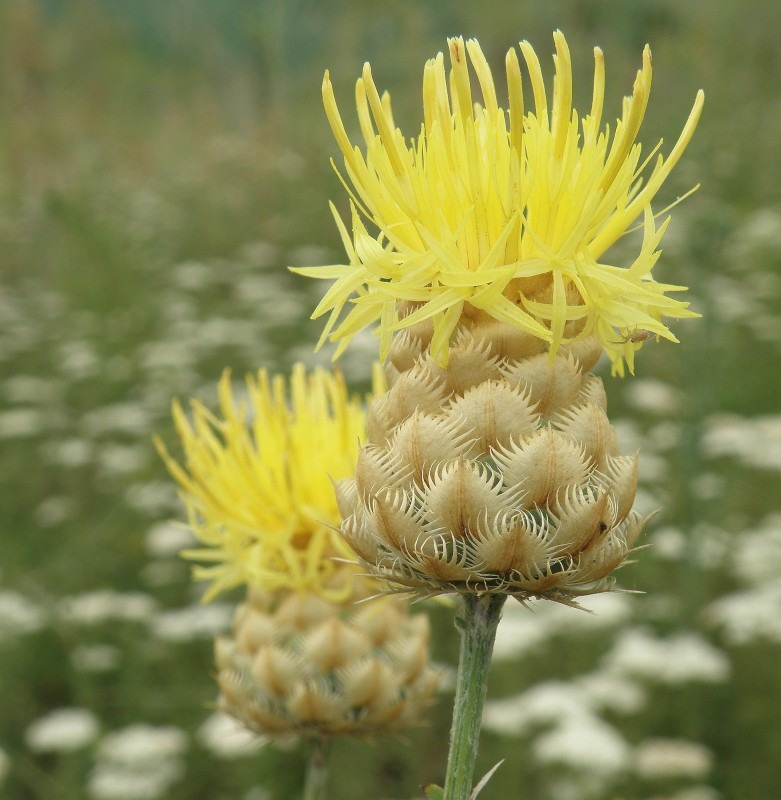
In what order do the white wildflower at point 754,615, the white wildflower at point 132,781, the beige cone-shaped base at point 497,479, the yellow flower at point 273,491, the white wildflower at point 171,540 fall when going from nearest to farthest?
the beige cone-shaped base at point 497,479, the yellow flower at point 273,491, the white wildflower at point 132,781, the white wildflower at point 754,615, the white wildflower at point 171,540

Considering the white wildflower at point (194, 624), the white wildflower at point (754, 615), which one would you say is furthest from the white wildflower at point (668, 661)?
the white wildflower at point (194, 624)

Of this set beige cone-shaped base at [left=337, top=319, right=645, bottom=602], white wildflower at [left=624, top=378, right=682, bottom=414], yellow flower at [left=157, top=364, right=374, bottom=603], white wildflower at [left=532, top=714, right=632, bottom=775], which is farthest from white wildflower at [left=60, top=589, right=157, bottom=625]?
beige cone-shaped base at [left=337, top=319, right=645, bottom=602]

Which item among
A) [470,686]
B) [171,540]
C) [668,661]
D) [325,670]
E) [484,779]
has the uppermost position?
[171,540]

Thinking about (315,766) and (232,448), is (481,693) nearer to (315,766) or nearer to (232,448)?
(232,448)

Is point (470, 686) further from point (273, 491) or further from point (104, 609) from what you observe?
point (104, 609)

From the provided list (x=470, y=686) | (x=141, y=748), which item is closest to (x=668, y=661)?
(x=141, y=748)

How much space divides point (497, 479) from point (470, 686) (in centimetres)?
30

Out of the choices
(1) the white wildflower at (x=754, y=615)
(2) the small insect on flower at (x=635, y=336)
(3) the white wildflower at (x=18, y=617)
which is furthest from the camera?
(3) the white wildflower at (x=18, y=617)

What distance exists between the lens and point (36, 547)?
242 inches

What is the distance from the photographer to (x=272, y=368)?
733 cm

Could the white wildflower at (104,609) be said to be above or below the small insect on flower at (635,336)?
above

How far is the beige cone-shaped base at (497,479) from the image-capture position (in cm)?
111

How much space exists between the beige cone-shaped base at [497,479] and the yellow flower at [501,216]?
0.14 feet

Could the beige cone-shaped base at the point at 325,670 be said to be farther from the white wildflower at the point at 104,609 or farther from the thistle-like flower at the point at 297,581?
the white wildflower at the point at 104,609
